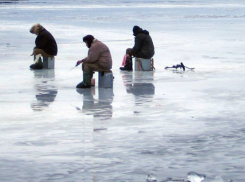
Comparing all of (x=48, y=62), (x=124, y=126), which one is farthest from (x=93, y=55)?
(x=124, y=126)

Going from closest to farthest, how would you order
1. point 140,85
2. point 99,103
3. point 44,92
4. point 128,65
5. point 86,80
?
point 99,103 < point 44,92 < point 86,80 < point 140,85 < point 128,65

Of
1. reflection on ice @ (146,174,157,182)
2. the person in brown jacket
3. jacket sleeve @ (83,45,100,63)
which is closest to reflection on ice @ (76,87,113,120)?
the person in brown jacket

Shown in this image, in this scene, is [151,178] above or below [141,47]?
below

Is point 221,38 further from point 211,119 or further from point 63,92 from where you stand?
point 211,119

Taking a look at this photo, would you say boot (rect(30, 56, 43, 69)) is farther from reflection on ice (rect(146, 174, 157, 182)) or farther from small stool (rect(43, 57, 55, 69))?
reflection on ice (rect(146, 174, 157, 182))

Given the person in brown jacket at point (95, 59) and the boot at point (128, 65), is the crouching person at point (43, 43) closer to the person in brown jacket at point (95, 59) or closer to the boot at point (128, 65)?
the boot at point (128, 65)

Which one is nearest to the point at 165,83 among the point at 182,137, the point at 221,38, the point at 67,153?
the point at 182,137

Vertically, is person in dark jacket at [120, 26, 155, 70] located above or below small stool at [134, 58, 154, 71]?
above

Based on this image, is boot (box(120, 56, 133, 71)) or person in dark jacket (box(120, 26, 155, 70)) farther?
person in dark jacket (box(120, 26, 155, 70))

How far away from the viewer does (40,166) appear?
8.16 metres

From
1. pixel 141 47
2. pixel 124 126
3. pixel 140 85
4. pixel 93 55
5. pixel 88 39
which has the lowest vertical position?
pixel 140 85

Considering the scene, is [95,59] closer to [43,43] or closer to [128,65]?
[128,65]

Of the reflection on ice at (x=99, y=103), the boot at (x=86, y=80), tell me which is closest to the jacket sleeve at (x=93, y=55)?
the boot at (x=86, y=80)

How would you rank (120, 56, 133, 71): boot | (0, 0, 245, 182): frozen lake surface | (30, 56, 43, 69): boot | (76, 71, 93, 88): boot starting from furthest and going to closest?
(30, 56, 43, 69): boot → (120, 56, 133, 71): boot → (76, 71, 93, 88): boot → (0, 0, 245, 182): frozen lake surface
